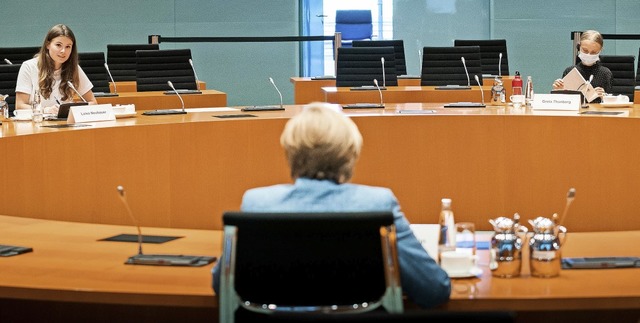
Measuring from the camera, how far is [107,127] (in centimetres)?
451

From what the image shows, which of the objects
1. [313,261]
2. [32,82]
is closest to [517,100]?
[32,82]

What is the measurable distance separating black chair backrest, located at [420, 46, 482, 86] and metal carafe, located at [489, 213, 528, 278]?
5629 mm

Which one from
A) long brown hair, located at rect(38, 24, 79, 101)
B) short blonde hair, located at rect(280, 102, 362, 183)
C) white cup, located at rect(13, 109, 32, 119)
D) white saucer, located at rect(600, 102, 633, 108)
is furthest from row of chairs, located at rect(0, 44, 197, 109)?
short blonde hair, located at rect(280, 102, 362, 183)

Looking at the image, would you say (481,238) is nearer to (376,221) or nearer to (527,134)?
(376,221)

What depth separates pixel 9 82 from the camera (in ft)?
21.4

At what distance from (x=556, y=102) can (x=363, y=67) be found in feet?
9.22

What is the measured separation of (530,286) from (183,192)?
2.64 metres

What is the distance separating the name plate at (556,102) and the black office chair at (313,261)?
3454mm

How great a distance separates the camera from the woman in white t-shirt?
5.68m

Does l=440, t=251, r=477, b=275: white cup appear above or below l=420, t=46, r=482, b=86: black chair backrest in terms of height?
below

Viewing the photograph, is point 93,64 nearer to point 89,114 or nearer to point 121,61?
point 121,61

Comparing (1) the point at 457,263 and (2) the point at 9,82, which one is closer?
(1) the point at 457,263

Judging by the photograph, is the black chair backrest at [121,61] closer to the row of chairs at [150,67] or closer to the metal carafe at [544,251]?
the row of chairs at [150,67]

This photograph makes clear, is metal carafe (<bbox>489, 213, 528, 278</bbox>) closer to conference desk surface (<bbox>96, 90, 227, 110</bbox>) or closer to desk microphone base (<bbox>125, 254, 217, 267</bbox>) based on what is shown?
desk microphone base (<bbox>125, 254, 217, 267</bbox>)
